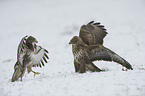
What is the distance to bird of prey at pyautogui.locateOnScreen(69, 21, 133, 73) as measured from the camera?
7.45 m

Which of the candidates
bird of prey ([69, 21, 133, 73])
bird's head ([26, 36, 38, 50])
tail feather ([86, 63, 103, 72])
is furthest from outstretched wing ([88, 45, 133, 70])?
bird's head ([26, 36, 38, 50])

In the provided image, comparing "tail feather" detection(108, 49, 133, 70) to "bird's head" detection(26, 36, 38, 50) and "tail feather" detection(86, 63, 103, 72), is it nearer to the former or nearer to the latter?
"tail feather" detection(86, 63, 103, 72)

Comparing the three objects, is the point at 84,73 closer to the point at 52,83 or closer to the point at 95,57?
the point at 95,57

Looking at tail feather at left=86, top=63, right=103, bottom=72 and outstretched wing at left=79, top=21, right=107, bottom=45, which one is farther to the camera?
outstretched wing at left=79, top=21, right=107, bottom=45

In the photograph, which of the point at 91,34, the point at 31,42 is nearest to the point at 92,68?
the point at 91,34

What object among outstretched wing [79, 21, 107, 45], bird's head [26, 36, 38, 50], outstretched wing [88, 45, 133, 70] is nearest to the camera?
outstretched wing [88, 45, 133, 70]

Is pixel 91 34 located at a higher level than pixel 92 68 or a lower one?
higher

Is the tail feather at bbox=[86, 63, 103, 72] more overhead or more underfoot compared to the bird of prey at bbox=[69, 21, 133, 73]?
more underfoot

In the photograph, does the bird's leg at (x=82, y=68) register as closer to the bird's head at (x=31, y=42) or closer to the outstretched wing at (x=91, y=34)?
the outstretched wing at (x=91, y=34)

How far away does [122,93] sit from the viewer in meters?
5.38

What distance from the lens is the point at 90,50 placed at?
7660 millimetres

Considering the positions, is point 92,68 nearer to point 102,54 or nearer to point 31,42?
point 102,54

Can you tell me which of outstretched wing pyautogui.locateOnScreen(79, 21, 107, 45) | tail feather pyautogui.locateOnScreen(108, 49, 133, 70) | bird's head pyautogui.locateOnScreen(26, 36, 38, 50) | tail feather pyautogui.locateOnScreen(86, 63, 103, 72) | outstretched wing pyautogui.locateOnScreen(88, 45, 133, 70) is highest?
outstretched wing pyautogui.locateOnScreen(79, 21, 107, 45)

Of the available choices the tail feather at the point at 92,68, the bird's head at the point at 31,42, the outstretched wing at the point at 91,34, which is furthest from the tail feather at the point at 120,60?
the bird's head at the point at 31,42
